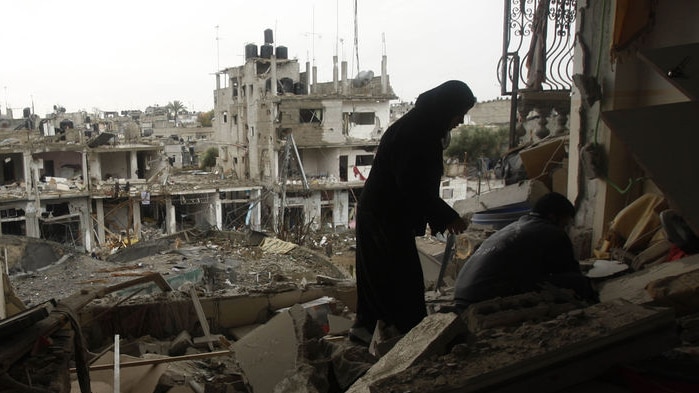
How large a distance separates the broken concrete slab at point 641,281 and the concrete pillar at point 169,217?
33.6 metres

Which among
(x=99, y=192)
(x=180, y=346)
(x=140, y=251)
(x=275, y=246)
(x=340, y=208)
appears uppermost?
(x=180, y=346)

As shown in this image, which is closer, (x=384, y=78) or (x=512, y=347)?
(x=512, y=347)

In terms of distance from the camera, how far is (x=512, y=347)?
194 cm

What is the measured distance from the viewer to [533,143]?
703 cm

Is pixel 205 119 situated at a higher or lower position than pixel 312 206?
higher

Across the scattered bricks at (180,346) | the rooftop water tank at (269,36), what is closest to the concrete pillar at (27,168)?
the rooftop water tank at (269,36)

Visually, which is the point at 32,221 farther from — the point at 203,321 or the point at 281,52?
the point at 203,321

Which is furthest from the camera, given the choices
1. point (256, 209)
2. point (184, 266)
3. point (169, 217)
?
point (256, 209)

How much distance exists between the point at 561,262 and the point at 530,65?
4504 millimetres

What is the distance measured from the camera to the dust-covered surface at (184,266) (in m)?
16.1

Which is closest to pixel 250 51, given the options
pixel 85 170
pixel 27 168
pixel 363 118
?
pixel 363 118

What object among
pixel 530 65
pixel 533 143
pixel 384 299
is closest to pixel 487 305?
pixel 384 299

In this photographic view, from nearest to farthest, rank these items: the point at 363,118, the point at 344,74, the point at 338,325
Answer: the point at 338,325, the point at 344,74, the point at 363,118

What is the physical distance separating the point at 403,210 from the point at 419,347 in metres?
1.25
